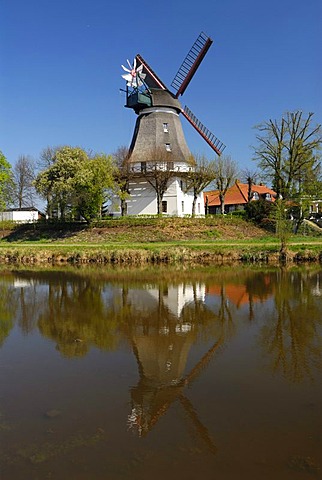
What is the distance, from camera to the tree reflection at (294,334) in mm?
7684

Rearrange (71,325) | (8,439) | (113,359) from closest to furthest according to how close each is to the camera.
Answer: (8,439)
(113,359)
(71,325)

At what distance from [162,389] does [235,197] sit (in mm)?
54509

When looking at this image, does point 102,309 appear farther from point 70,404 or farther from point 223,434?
point 223,434

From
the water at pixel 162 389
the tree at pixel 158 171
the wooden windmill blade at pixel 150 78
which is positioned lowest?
the water at pixel 162 389

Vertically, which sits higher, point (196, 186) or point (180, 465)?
point (196, 186)

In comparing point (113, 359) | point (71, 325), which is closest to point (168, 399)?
point (113, 359)

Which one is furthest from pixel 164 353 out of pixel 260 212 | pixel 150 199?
pixel 150 199

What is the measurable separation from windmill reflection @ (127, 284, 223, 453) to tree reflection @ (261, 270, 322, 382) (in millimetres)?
1209

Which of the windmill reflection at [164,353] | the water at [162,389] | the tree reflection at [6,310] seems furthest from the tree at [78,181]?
the water at [162,389]

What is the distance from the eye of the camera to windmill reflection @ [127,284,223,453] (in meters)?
5.83

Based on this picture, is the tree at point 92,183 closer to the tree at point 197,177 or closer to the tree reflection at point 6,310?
the tree at point 197,177

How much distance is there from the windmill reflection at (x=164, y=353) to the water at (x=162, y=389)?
0.03m

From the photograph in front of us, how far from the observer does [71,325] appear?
432 inches

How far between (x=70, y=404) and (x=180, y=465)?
214 centimetres
